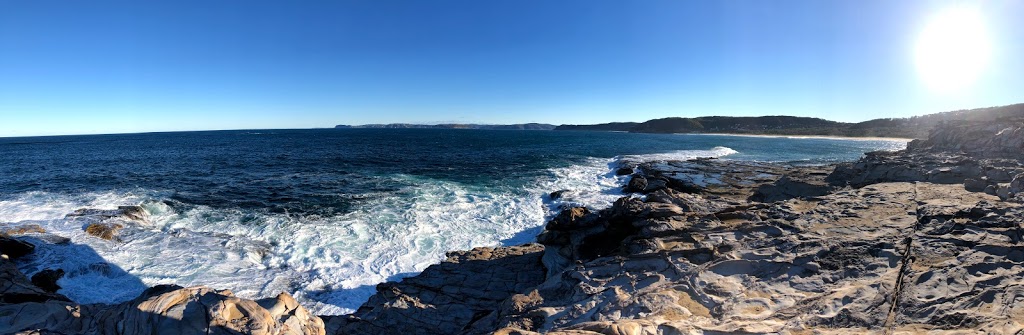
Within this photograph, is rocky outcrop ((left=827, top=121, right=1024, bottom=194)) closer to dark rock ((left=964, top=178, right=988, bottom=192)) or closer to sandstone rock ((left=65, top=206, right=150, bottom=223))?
dark rock ((left=964, top=178, right=988, bottom=192))

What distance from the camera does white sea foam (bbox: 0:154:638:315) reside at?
498 inches

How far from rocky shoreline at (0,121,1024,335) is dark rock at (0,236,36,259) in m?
0.08

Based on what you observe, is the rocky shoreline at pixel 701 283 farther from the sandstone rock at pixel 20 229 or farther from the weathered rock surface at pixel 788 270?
the sandstone rock at pixel 20 229

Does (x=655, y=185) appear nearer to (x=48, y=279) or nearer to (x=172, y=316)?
(x=172, y=316)

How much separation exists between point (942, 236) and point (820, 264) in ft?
10.9

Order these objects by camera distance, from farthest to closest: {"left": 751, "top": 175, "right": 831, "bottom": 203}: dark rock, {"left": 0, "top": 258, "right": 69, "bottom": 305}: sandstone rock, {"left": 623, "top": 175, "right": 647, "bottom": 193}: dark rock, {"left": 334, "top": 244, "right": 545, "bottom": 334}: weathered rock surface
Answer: {"left": 623, "top": 175, "right": 647, "bottom": 193}: dark rock, {"left": 751, "top": 175, "right": 831, "bottom": 203}: dark rock, {"left": 334, "top": 244, "right": 545, "bottom": 334}: weathered rock surface, {"left": 0, "top": 258, "right": 69, "bottom": 305}: sandstone rock

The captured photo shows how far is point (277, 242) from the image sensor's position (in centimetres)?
1628

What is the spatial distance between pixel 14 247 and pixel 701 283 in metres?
22.4

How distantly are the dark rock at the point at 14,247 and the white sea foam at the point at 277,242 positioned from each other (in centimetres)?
45

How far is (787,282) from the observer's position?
7.50 meters

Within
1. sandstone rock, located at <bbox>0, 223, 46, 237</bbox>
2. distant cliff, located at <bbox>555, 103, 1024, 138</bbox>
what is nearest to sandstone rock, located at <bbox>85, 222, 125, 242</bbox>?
sandstone rock, located at <bbox>0, 223, 46, 237</bbox>

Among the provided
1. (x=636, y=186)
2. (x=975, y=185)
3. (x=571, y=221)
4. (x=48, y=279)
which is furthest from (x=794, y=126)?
(x=48, y=279)

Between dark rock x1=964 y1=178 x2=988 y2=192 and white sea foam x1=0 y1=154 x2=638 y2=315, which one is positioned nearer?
white sea foam x1=0 y1=154 x2=638 y2=315

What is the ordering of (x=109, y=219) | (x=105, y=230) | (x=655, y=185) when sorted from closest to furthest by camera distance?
(x=105, y=230)
(x=109, y=219)
(x=655, y=185)
